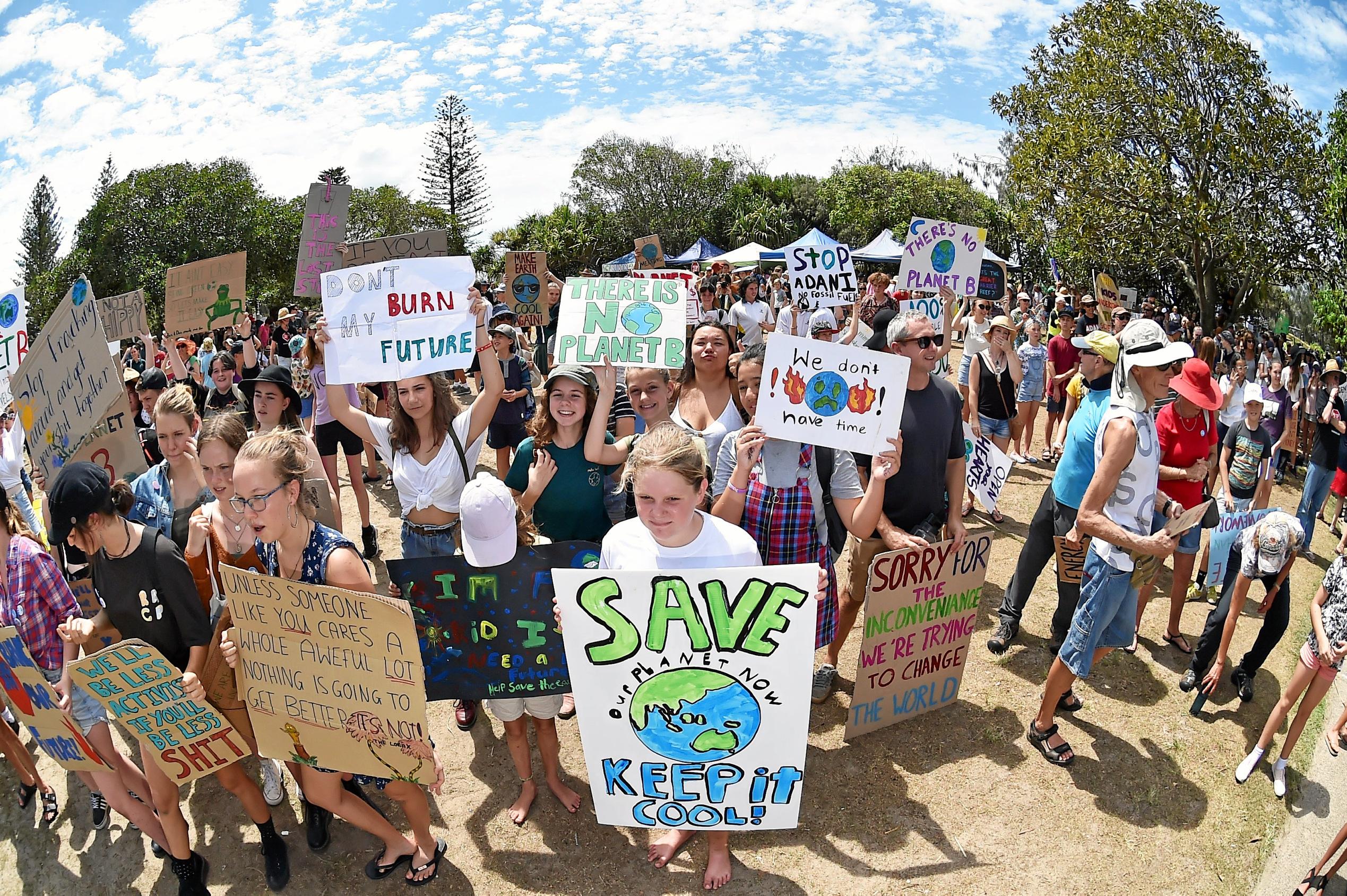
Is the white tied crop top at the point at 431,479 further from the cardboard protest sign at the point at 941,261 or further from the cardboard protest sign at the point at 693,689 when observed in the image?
the cardboard protest sign at the point at 941,261

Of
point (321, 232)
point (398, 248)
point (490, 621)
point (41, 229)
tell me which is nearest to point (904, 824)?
point (490, 621)

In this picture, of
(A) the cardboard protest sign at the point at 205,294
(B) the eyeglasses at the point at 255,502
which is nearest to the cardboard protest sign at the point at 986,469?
(B) the eyeglasses at the point at 255,502

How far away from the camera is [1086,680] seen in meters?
4.94

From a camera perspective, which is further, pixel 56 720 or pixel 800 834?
pixel 800 834

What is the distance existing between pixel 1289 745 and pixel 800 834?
242 cm

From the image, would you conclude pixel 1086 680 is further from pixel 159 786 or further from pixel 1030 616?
pixel 159 786

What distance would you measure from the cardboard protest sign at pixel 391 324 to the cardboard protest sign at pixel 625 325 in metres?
0.62

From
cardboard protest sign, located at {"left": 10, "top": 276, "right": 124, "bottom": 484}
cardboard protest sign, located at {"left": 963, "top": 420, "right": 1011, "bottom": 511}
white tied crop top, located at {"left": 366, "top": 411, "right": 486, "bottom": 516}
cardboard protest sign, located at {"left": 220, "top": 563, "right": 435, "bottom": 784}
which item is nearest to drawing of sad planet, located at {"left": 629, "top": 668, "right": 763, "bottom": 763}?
cardboard protest sign, located at {"left": 220, "top": 563, "right": 435, "bottom": 784}

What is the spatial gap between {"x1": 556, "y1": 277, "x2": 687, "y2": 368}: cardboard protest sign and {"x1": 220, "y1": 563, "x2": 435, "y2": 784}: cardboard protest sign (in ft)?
6.40

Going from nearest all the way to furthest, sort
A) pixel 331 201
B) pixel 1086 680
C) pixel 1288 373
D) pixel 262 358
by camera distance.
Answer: pixel 1086 680, pixel 331 201, pixel 1288 373, pixel 262 358

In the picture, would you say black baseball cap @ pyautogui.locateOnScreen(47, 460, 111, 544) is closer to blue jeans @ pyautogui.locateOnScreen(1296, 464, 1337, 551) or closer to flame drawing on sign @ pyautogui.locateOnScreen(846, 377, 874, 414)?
flame drawing on sign @ pyautogui.locateOnScreen(846, 377, 874, 414)

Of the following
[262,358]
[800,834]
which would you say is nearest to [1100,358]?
[800,834]

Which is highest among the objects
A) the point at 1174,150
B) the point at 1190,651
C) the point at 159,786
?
the point at 1174,150

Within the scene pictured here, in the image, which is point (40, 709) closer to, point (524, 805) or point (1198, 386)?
point (524, 805)
